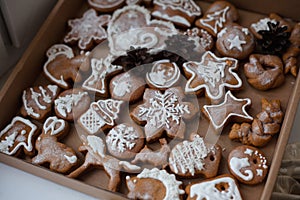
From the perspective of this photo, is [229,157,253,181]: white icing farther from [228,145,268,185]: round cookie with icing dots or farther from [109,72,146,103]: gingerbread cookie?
[109,72,146,103]: gingerbread cookie

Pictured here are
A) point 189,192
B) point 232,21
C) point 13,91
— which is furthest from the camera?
point 232,21

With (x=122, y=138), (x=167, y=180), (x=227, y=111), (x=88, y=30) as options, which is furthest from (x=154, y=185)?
(x=88, y=30)

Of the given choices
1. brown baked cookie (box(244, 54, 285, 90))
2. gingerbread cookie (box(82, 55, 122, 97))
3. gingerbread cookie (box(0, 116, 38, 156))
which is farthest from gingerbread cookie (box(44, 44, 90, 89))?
brown baked cookie (box(244, 54, 285, 90))

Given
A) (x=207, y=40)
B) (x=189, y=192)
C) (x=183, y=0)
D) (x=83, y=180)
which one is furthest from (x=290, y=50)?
(x=83, y=180)

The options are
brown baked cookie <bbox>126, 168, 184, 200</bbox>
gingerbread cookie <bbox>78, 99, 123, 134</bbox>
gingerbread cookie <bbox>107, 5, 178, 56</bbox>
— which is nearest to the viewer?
brown baked cookie <bbox>126, 168, 184, 200</bbox>

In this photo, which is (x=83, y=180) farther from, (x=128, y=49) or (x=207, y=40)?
(x=207, y=40)

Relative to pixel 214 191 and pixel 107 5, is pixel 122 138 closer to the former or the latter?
pixel 214 191
